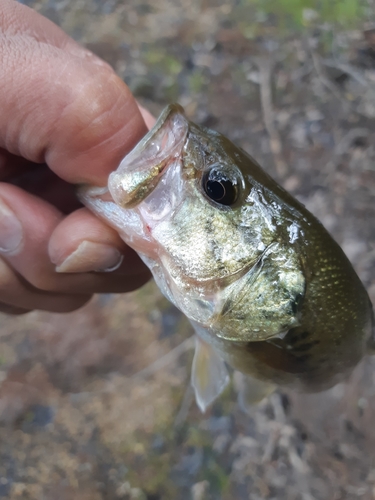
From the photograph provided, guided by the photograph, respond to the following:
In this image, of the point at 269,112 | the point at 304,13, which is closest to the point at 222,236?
the point at 269,112

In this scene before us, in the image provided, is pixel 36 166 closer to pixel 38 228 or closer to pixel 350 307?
pixel 38 228

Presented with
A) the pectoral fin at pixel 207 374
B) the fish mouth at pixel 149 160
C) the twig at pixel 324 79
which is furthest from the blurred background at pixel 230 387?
the fish mouth at pixel 149 160

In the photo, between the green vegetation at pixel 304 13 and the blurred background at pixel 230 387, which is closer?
the blurred background at pixel 230 387

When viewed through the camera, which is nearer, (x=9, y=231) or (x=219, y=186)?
(x=219, y=186)

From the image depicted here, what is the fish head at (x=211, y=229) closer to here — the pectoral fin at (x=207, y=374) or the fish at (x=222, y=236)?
the fish at (x=222, y=236)

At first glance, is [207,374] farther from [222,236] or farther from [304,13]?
[304,13]

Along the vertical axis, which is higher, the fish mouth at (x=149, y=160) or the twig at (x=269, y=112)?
the fish mouth at (x=149, y=160)
